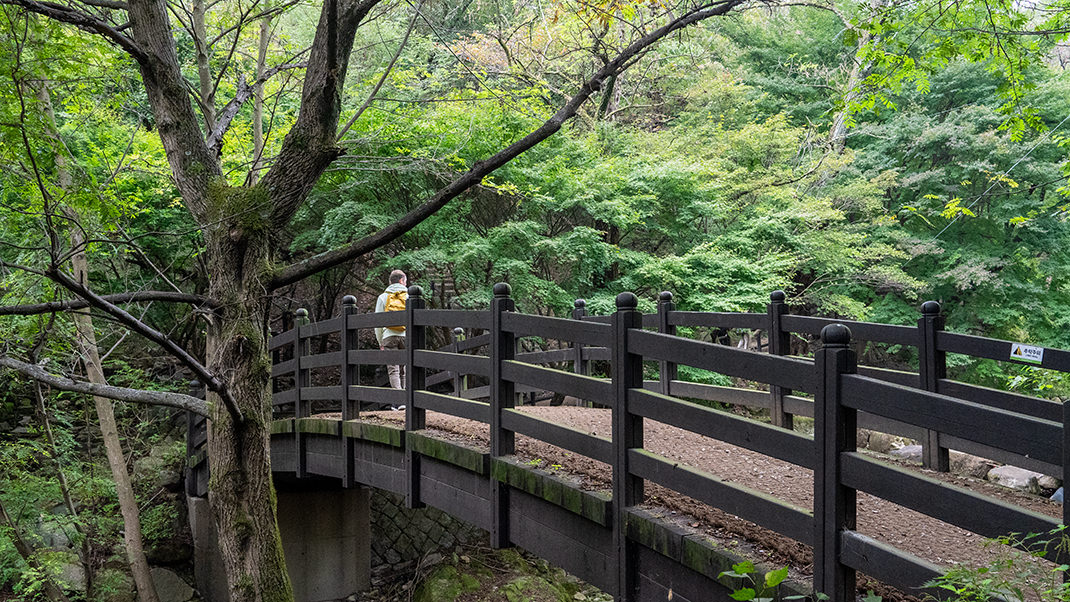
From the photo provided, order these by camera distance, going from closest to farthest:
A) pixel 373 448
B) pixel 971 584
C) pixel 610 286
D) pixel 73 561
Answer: pixel 971 584
pixel 373 448
pixel 73 561
pixel 610 286

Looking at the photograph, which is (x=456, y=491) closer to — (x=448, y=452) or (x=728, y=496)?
(x=448, y=452)

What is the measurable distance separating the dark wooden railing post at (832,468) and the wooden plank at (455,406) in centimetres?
302

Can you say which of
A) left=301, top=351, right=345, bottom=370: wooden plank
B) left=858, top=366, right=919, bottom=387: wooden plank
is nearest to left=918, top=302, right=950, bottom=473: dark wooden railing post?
left=858, top=366, right=919, bottom=387: wooden plank

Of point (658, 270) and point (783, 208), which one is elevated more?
point (783, 208)

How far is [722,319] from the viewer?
7.29 m

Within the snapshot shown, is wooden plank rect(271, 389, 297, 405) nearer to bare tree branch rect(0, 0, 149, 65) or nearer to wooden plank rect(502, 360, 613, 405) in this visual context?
wooden plank rect(502, 360, 613, 405)

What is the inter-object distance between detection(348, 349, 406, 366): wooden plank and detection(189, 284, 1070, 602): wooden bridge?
3cm

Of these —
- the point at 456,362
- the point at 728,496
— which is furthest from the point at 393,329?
the point at 728,496

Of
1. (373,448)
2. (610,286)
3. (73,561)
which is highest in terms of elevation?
(610,286)

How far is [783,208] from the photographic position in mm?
14211

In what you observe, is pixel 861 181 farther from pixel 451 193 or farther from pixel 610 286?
pixel 451 193

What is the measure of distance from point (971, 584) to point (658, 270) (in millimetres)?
9482

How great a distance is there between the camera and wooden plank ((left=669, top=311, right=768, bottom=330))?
693 cm

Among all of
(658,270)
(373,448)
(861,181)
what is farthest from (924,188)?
(373,448)
